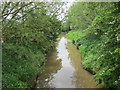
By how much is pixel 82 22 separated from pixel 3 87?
1214cm

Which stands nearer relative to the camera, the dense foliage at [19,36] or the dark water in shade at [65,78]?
the dense foliage at [19,36]

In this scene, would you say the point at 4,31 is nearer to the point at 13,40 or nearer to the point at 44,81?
the point at 13,40

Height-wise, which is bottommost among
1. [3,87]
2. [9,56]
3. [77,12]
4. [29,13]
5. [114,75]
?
[3,87]

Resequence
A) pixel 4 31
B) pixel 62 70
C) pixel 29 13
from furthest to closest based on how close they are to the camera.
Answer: pixel 62 70, pixel 29 13, pixel 4 31

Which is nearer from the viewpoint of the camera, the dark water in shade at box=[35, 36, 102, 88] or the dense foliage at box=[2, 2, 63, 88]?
the dense foliage at box=[2, 2, 63, 88]

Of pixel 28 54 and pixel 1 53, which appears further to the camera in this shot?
pixel 28 54

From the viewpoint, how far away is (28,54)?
731 centimetres

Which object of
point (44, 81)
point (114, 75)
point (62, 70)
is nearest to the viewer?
point (114, 75)

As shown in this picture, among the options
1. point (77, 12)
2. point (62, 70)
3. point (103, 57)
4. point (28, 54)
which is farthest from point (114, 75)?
point (77, 12)

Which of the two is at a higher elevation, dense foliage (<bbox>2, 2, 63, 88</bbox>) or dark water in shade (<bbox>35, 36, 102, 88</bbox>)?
dense foliage (<bbox>2, 2, 63, 88</bbox>)

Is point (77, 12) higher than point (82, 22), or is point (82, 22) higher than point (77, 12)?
point (77, 12)

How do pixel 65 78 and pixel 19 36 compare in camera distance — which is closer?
pixel 19 36

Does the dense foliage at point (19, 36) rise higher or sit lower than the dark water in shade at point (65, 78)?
higher

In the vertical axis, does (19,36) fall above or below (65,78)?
above
